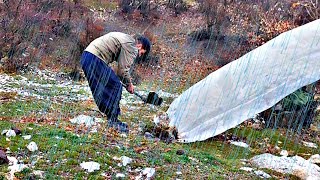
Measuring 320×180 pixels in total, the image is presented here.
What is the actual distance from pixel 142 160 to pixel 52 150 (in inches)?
29.9

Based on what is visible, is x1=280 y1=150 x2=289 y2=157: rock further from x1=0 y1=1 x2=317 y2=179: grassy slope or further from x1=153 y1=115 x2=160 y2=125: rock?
x1=153 y1=115 x2=160 y2=125: rock

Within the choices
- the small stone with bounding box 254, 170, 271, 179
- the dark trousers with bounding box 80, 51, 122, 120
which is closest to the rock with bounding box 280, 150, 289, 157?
the small stone with bounding box 254, 170, 271, 179

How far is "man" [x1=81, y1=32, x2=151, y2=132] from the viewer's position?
4.79 m

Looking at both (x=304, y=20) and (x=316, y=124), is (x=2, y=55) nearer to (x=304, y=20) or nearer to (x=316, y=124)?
(x=316, y=124)

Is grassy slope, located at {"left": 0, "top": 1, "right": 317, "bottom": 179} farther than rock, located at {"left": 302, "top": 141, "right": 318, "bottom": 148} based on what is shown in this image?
No

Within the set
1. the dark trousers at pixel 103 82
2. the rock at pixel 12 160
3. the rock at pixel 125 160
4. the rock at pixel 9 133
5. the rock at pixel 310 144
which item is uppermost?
the dark trousers at pixel 103 82

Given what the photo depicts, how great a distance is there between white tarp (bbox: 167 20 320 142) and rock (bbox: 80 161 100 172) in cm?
206

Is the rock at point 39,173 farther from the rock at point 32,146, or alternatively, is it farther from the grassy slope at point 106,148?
the rock at point 32,146

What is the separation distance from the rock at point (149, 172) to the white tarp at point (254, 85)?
1869 millimetres

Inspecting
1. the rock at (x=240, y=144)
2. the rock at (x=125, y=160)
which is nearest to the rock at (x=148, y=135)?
the rock at (x=240, y=144)

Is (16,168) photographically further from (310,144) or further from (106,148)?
(310,144)

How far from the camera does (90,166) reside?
3.40 m

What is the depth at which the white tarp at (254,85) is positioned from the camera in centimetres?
543

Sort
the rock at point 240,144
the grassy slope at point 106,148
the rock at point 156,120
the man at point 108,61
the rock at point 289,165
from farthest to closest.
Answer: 1. the rock at point 156,120
2. the rock at point 240,144
3. the man at point 108,61
4. the rock at point 289,165
5. the grassy slope at point 106,148
